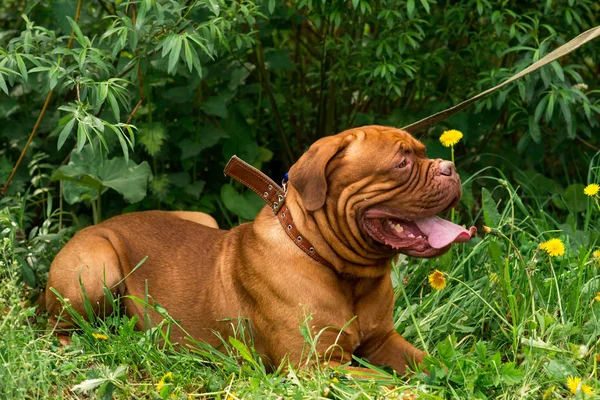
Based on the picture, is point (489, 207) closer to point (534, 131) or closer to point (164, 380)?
point (534, 131)

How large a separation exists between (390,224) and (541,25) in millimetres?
2041

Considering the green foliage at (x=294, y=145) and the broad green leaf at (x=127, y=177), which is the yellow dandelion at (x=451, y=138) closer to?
the green foliage at (x=294, y=145)

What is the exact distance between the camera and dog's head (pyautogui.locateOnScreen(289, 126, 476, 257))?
144 inches

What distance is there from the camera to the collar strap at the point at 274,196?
3.79 m

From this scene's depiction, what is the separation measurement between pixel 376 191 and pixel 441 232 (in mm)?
326

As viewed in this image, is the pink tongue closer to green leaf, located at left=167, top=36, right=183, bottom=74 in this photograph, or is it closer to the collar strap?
the collar strap

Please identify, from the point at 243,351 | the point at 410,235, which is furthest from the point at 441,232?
the point at 243,351

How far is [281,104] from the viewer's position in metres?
5.96

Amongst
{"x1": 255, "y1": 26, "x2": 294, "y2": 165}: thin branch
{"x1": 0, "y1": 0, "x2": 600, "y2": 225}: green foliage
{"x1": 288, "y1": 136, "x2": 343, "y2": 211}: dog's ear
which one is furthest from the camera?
{"x1": 255, "y1": 26, "x2": 294, "y2": 165}: thin branch

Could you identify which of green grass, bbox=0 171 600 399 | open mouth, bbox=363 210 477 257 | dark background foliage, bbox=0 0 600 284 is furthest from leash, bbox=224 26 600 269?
dark background foliage, bbox=0 0 600 284

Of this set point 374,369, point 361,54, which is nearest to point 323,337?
point 374,369

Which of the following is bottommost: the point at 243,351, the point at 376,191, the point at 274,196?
the point at 243,351

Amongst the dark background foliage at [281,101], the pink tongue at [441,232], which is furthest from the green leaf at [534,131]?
the pink tongue at [441,232]

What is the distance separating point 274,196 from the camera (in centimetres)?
399
